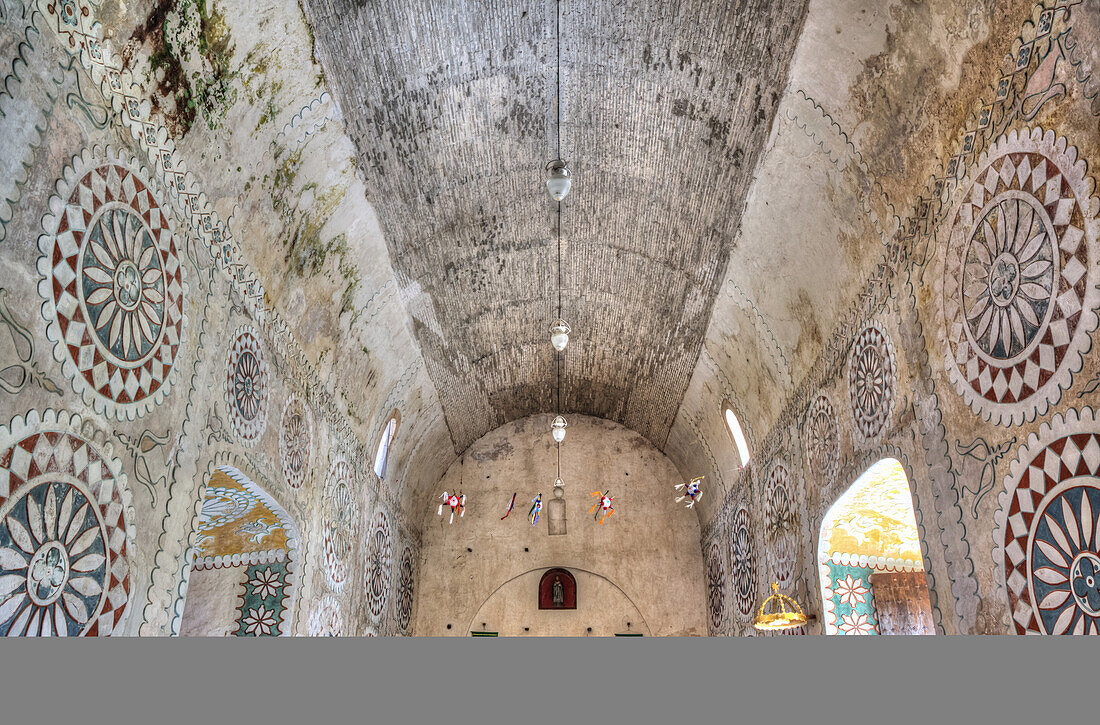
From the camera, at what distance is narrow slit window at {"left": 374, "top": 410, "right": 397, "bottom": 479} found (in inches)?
387

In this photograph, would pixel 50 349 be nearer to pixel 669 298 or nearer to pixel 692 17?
pixel 692 17

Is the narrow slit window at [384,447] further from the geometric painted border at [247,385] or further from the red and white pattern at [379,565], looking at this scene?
the geometric painted border at [247,385]

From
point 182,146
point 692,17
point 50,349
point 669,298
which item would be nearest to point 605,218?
point 669,298

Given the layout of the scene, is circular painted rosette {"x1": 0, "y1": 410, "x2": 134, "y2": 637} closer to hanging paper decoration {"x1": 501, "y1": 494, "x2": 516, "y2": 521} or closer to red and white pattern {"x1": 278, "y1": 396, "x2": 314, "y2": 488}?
red and white pattern {"x1": 278, "y1": 396, "x2": 314, "y2": 488}

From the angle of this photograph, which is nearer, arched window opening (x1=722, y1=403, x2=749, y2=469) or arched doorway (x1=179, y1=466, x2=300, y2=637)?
arched doorway (x1=179, y1=466, x2=300, y2=637)

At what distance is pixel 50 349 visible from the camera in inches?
141

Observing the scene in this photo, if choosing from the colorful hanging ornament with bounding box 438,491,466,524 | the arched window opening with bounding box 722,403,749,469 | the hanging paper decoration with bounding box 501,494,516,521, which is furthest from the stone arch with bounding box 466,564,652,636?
the arched window opening with bounding box 722,403,749,469

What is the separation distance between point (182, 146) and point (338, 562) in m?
4.94

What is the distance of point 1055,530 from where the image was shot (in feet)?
11.9

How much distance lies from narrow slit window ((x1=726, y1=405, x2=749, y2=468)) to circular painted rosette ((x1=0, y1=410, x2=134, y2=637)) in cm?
746

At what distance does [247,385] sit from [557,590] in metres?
8.43

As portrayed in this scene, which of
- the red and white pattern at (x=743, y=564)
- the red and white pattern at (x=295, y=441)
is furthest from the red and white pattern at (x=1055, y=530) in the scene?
the red and white pattern at (x=743, y=564)

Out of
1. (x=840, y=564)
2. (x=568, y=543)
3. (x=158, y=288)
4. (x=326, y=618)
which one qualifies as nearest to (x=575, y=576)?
(x=568, y=543)

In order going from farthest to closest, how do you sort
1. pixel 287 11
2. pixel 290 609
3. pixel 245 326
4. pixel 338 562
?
1. pixel 338 562
2. pixel 290 609
3. pixel 245 326
4. pixel 287 11
